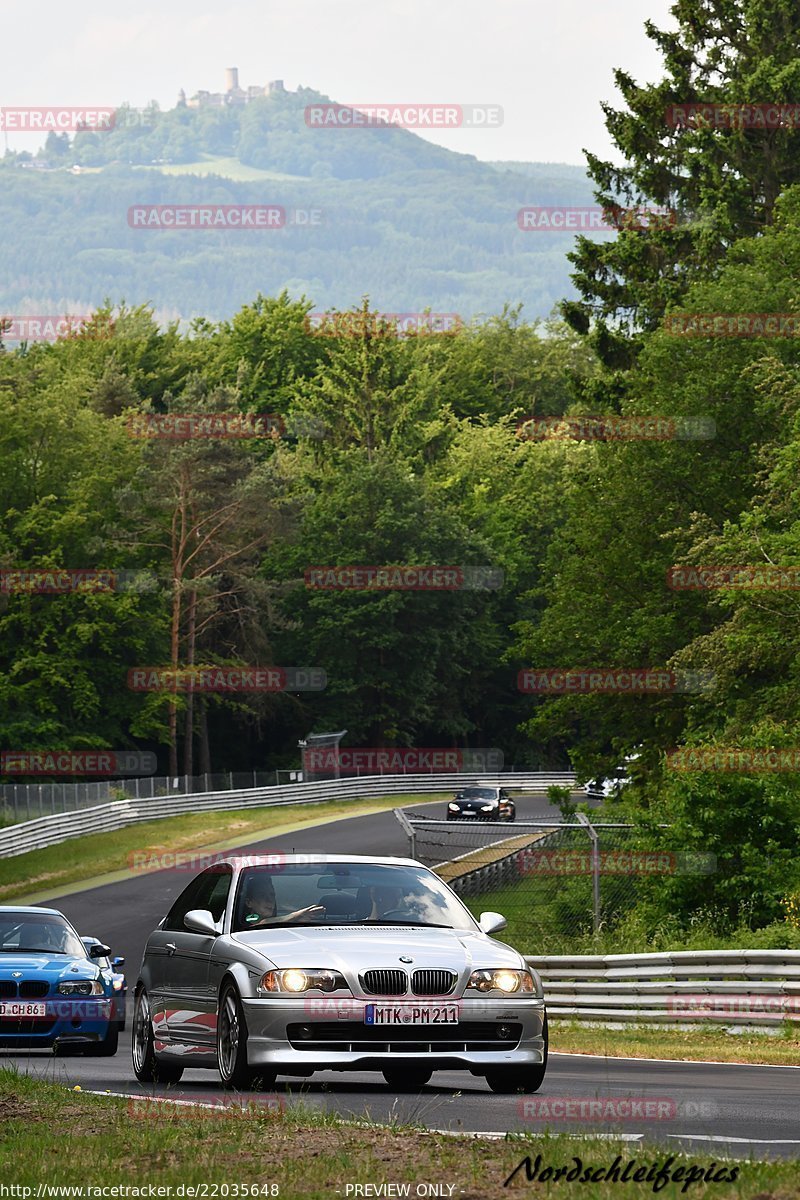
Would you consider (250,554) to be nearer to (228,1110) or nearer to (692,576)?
(692,576)

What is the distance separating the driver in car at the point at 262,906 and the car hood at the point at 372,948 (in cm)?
21

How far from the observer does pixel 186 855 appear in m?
58.1

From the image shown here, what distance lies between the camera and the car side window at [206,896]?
13016 millimetres

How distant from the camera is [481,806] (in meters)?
66.2
